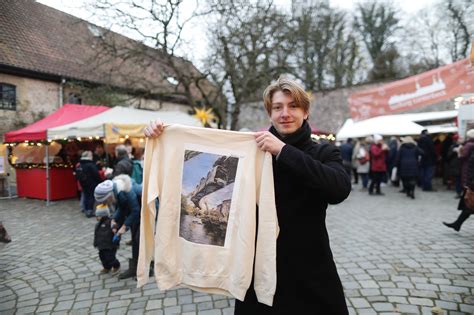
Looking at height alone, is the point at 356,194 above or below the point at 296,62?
below

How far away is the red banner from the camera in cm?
543

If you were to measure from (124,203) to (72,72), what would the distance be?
1781 cm

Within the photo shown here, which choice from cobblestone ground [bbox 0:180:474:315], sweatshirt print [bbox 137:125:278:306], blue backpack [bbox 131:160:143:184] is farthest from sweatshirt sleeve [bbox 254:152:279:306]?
blue backpack [bbox 131:160:143:184]

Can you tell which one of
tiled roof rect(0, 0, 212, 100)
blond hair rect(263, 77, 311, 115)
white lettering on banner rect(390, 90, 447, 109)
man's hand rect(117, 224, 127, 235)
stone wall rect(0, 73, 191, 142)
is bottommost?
man's hand rect(117, 224, 127, 235)

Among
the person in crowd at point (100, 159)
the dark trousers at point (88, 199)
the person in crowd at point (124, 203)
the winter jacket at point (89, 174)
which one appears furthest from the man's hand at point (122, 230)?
the person in crowd at point (100, 159)

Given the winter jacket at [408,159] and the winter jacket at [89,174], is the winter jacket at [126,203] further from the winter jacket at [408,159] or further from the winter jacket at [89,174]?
the winter jacket at [408,159]

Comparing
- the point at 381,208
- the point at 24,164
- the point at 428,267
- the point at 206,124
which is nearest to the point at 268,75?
the point at 206,124

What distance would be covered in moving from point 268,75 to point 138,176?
31.7 feet

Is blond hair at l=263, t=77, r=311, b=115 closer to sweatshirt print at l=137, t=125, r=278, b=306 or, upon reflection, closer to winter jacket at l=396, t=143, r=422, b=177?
sweatshirt print at l=137, t=125, r=278, b=306

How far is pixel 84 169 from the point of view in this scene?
824 cm

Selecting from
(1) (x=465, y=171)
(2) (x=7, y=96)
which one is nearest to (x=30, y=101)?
(2) (x=7, y=96)

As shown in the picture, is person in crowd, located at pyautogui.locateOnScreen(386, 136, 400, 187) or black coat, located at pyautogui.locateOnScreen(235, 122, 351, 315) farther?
person in crowd, located at pyautogui.locateOnScreen(386, 136, 400, 187)

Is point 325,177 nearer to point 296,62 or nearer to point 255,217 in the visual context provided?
point 255,217

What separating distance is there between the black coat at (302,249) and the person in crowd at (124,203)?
2.91 meters
